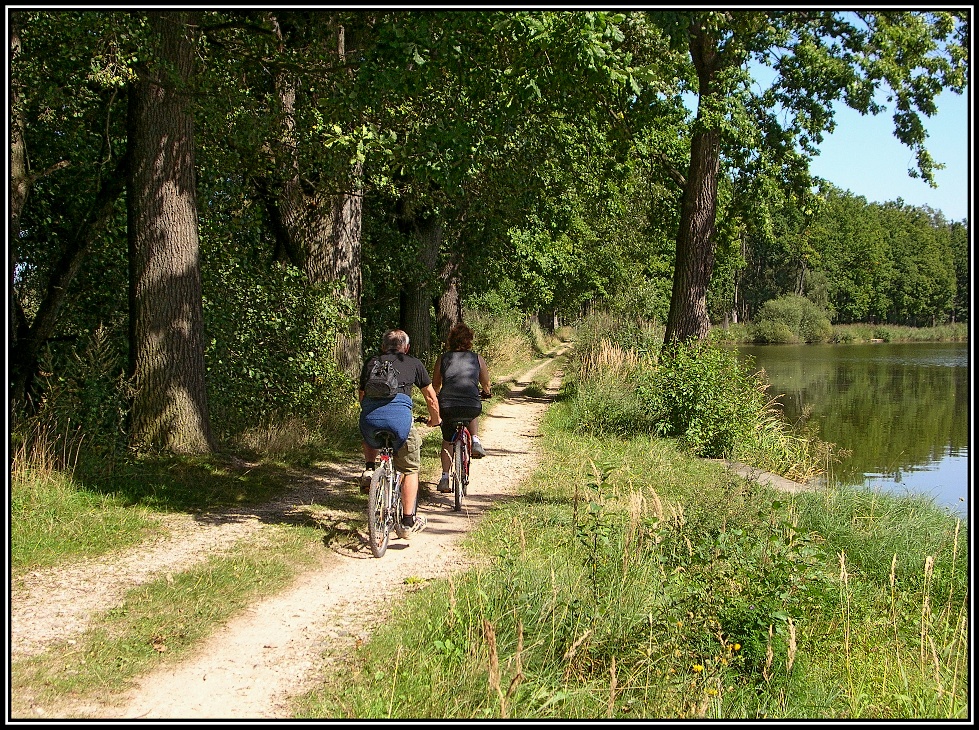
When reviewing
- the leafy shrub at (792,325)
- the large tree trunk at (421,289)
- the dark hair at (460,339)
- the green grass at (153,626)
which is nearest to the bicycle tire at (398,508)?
the green grass at (153,626)

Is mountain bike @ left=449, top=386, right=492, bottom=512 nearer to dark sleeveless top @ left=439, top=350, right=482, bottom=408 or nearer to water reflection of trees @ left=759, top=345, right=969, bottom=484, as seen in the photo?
dark sleeveless top @ left=439, top=350, right=482, bottom=408

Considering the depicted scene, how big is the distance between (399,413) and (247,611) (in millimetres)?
2179

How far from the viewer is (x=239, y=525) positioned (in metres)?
8.28

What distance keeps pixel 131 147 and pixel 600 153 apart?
406 inches

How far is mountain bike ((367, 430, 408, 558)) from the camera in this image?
7168 millimetres

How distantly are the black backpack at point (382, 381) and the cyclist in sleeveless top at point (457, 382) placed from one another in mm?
1784

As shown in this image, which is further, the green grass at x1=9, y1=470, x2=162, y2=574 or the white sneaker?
the white sneaker

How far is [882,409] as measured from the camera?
24641mm

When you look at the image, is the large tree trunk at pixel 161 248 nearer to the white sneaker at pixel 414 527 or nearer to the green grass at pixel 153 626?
the green grass at pixel 153 626

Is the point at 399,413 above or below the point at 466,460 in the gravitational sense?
above

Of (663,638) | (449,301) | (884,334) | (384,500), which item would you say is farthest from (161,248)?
(884,334)

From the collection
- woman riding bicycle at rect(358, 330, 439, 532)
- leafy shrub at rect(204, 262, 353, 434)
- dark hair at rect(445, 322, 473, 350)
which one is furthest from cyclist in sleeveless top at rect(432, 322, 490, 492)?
leafy shrub at rect(204, 262, 353, 434)

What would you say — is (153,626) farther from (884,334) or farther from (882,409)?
(884,334)
